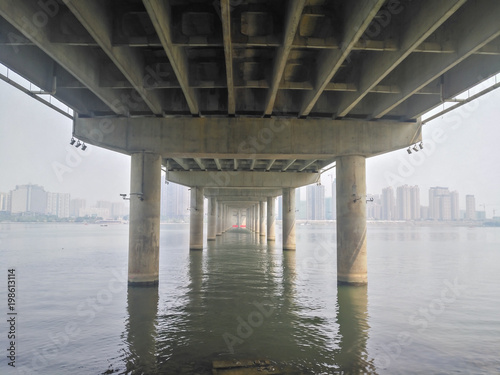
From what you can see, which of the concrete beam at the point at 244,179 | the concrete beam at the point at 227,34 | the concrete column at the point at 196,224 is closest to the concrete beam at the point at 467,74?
the concrete beam at the point at 227,34

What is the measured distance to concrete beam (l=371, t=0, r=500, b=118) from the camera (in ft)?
29.7

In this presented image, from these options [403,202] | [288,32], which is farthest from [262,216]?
[403,202]

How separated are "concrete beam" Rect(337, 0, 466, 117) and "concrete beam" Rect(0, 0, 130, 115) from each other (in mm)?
9070

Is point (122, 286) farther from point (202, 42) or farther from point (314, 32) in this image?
point (314, 32)

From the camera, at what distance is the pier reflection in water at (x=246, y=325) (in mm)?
9062

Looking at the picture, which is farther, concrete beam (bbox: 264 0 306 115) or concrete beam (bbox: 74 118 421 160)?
concrete beam (bbox: 74 118 421 160)

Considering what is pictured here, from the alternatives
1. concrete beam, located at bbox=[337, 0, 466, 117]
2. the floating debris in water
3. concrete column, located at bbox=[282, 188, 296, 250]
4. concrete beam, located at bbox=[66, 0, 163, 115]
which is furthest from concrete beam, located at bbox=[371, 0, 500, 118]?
concrete column, located at bbox=[282, 188, 296, 250]

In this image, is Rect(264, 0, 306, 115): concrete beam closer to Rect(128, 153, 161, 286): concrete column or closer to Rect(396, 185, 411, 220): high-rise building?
Rect(128, 153, 161, 286): concrete column

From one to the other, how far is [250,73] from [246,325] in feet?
28.4

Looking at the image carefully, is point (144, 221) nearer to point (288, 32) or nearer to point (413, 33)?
point (288, 32)

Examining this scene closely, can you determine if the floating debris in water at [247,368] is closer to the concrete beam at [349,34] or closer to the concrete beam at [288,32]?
the concrete beam at [288,32]

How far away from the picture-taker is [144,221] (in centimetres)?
1823

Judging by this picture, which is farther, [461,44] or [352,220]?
[352,220]

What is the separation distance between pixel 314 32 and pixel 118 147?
11.1 meters
